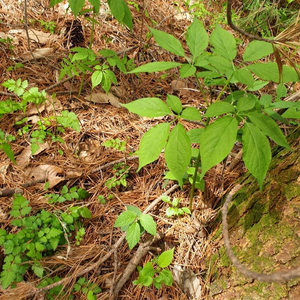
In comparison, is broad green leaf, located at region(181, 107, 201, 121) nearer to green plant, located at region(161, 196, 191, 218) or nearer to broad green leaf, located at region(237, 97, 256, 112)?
broad green leaf, located at region(237, 97, 256, 112)

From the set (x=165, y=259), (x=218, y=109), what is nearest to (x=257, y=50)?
(x=218, y=109)

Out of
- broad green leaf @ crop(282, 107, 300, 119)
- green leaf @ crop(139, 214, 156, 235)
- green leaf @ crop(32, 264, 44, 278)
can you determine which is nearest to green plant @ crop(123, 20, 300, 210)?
broad green leaf @ crop(282, 107, 300, 119)

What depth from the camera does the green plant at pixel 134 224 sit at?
1.33 m

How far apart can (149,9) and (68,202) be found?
96.7 inches

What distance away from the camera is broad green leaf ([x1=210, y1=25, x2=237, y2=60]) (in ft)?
3.81

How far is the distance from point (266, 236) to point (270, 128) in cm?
50

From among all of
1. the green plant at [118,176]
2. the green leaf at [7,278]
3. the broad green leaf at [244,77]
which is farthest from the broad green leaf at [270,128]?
the green leaf at [7,278]

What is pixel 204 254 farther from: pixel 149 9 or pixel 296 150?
pixel 149 9

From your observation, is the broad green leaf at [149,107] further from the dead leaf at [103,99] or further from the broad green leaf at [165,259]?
the dead leaf at [103,99]

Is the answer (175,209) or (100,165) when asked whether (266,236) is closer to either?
(175,209)

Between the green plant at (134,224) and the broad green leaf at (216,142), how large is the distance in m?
0.56

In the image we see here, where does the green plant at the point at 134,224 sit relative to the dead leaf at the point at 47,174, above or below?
above

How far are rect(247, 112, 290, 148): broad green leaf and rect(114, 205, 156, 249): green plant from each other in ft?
2.47

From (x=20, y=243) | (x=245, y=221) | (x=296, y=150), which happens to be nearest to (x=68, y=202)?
(x=20, y=243)
